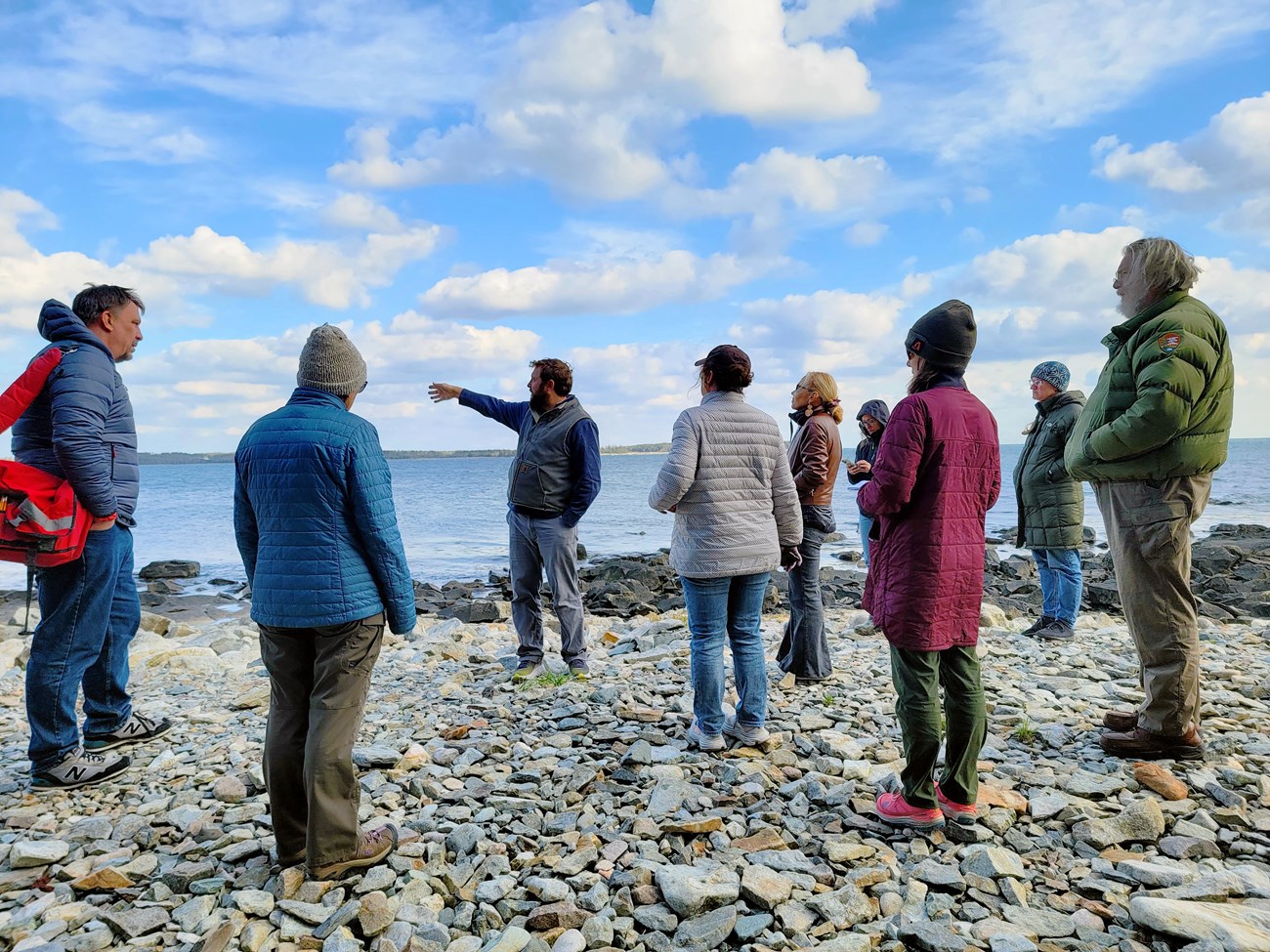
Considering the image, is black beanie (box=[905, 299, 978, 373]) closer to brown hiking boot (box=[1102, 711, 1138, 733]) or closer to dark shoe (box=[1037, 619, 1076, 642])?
brown hiking boot (box=[1102, 711, 1138, 733])

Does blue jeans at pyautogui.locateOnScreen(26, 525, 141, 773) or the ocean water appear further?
the ocean water

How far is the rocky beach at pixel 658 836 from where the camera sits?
10.6 ft

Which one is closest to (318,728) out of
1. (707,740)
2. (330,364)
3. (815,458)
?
(330,364)

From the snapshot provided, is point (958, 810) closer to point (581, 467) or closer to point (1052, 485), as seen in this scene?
point (581, 467)

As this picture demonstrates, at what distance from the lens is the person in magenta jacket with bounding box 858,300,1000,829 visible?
12.4 feet

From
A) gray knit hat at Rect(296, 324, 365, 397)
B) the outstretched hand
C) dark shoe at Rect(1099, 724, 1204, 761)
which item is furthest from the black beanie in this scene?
the outstretched hand

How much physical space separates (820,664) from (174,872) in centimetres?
477

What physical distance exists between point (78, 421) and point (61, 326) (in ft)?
2.10

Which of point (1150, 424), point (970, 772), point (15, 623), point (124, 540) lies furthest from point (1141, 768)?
point (15, 623)

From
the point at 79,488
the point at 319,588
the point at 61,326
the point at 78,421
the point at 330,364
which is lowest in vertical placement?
the point at 319,588

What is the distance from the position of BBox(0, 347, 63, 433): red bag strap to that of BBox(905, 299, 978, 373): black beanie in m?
4.77

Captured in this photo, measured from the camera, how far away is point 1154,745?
4711mm

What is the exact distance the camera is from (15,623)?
1387cm

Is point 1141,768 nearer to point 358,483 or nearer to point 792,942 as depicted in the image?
point 792,942
